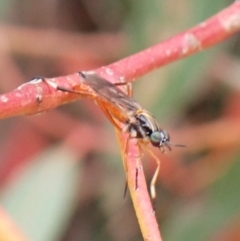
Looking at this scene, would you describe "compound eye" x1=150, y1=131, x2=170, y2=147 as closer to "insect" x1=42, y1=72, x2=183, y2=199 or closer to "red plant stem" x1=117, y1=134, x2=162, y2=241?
"insect" x1=42, y1=72, x2=183, y2=199

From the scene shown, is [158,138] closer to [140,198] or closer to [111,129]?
[140,198]

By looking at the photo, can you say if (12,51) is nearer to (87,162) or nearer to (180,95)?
(87,162)

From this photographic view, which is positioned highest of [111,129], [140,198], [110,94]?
[111,129]

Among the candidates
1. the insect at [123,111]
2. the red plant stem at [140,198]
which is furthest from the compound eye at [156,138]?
the red plant stem at [140,198]

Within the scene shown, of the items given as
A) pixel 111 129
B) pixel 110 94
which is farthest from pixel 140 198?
pixel 111 129

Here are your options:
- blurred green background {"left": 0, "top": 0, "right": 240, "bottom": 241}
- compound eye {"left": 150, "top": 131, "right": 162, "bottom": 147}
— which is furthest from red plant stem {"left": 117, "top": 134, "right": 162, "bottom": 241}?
blurred green background {"left": 0, "top": 0, "right": 240, "bottom": 241}

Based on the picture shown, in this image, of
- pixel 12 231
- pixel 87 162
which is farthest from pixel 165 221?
pixel 12 231
